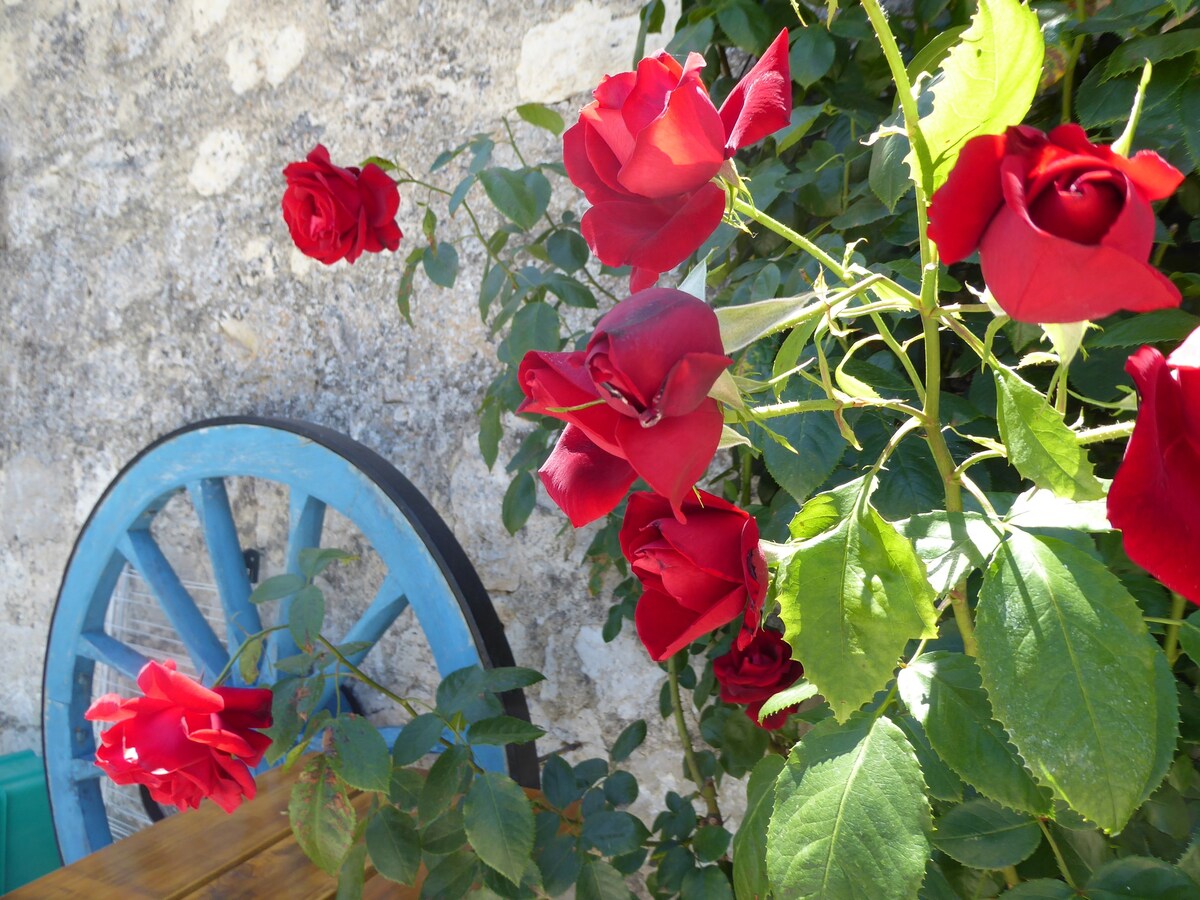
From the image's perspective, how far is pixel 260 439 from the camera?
1208 mm

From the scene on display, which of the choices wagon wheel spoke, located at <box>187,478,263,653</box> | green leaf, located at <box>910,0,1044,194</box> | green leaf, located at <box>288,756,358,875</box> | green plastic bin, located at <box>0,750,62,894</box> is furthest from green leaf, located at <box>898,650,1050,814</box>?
green plastic bin, located at <box>0,750,62,894</box>

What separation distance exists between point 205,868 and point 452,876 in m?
0.38

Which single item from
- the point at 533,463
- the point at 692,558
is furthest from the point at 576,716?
the point at 692,558

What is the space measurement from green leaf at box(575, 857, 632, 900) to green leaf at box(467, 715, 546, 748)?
13 centimetres

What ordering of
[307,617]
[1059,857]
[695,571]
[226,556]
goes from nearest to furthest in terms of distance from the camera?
[695,571] → [1059,857] → [307,617] → [226,556]

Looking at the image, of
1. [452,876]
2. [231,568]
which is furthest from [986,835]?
[231,568]

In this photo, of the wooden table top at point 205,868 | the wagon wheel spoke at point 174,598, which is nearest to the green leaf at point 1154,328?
the wooden table top at point 205,868

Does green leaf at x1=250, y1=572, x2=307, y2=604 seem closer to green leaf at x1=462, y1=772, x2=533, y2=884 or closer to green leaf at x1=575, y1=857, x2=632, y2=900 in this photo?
green leaf at x1=462, y1=772, x2=533, y2=884

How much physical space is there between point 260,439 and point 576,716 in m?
0.60

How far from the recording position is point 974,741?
0.37 meters

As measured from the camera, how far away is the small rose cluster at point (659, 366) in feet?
0.81

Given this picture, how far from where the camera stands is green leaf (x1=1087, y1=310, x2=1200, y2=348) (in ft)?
1.65

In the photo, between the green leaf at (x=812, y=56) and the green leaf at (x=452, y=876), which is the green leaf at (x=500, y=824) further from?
the green leaf at (x=812, y=56)

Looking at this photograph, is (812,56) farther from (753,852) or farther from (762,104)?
(753,852)
